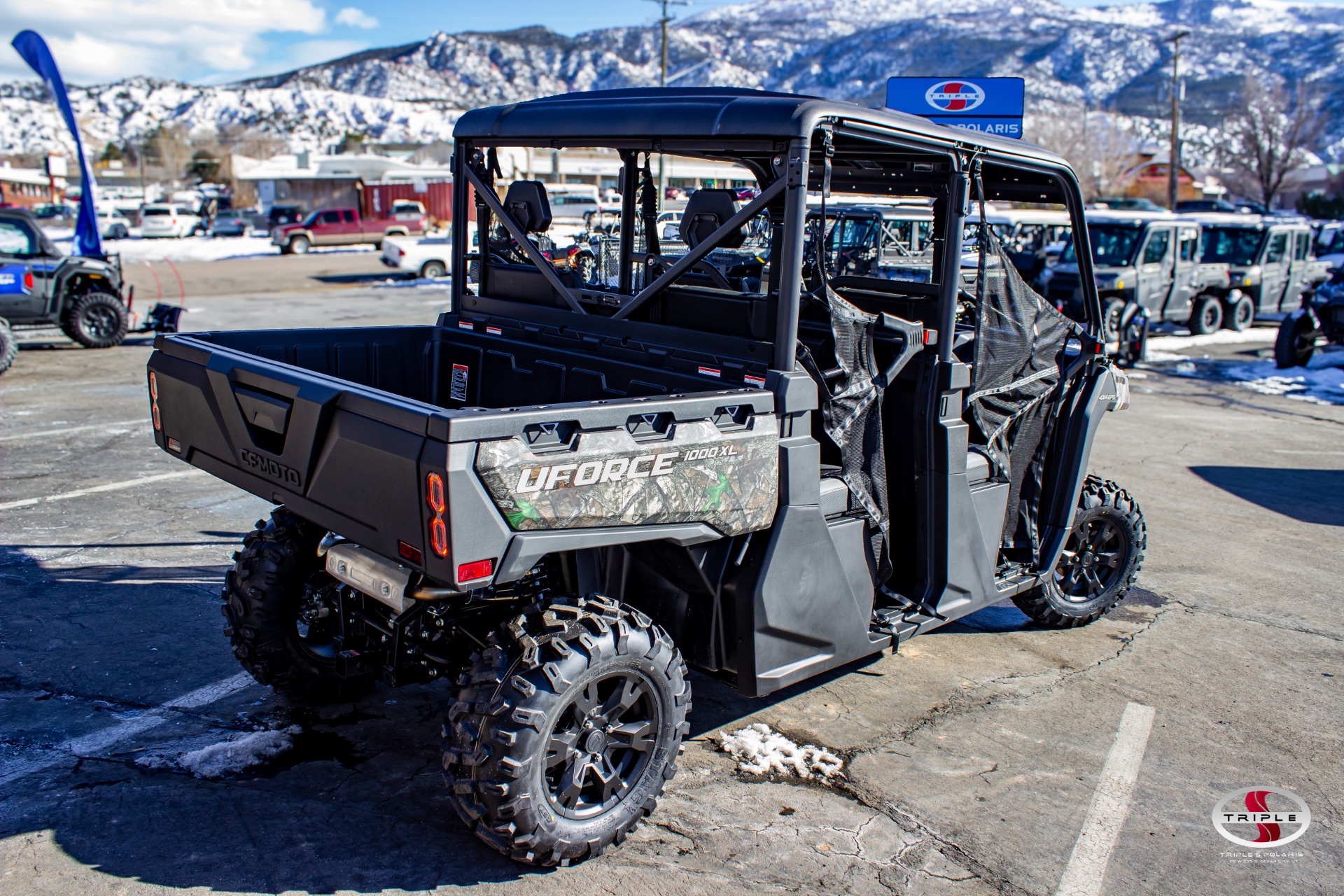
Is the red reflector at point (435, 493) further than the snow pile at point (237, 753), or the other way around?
the snow pile at point (237, 753)

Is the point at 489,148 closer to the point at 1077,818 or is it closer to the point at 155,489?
the point at 1077,818

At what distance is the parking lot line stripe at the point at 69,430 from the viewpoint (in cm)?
918

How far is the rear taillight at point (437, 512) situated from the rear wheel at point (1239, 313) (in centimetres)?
1981

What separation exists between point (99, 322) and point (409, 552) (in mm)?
13754

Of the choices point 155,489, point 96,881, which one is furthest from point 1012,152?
point 155,489

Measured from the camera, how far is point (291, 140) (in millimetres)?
169500

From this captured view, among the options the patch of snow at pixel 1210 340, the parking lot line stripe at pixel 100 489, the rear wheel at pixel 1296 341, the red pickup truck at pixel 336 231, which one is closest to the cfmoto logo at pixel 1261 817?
the parking lot line stripe at pixel 100 489

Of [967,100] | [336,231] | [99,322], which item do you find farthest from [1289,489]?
[336,231]

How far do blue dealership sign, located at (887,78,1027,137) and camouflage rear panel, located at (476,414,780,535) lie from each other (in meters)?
7.70

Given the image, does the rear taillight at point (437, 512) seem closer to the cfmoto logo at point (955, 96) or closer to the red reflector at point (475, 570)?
the red reflector at point (475, 570)

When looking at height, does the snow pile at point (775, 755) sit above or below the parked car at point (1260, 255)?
below

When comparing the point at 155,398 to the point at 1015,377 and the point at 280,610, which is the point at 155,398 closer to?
the point at 280,610

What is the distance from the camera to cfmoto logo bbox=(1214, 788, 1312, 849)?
3.69 m

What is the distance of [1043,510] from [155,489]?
6.18 meters
